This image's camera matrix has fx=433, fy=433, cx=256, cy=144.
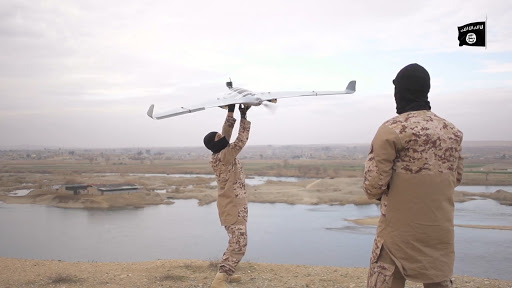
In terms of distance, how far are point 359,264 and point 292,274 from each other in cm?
740

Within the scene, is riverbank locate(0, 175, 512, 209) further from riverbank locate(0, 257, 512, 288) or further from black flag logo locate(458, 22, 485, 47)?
black flag logo locate(458, 22, 485, 47)

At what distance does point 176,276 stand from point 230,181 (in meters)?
1.78

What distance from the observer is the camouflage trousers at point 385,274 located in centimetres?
234

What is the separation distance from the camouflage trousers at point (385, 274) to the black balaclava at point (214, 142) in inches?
101

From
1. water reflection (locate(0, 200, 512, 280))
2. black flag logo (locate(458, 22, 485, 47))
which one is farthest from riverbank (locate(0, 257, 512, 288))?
water reflection (locate(0, 200, 512, 280))

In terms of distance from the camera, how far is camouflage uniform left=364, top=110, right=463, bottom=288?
2.29 m

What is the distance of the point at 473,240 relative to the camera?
52.9ft

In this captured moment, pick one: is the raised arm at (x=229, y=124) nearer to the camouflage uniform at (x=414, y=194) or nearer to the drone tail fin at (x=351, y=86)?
the drone tail fin at (x=351, y=86)

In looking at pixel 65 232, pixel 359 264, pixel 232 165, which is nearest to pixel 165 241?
pixel 65 232

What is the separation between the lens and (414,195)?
7.55 feet

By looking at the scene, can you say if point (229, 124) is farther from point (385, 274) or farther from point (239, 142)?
point (385, 274)

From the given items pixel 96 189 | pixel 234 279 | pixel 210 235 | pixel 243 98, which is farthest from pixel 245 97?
pixel 96 189

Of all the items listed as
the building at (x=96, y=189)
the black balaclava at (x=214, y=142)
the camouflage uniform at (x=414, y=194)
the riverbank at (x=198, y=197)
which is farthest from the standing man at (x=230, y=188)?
the building at (x=96, y=189)

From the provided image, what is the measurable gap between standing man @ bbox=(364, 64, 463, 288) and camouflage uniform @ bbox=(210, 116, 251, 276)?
2458 mm
